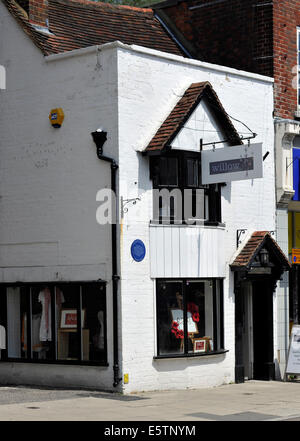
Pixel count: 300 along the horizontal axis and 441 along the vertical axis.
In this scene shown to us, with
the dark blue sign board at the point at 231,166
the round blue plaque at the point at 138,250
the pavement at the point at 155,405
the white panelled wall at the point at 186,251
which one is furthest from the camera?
the white panelled wall at the point at 186,251

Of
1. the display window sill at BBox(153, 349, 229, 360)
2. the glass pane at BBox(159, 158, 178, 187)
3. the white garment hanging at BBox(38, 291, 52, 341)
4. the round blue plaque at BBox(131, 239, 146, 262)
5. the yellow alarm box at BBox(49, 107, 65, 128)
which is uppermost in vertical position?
the yellow alarm box at BBox(49, 107, 65, 128)

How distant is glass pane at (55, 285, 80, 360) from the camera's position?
18.1m

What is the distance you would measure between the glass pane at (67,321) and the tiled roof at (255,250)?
363cm

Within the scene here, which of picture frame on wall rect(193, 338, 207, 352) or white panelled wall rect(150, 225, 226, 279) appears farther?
picture frame on wall rect(193, 338, 207, 352)

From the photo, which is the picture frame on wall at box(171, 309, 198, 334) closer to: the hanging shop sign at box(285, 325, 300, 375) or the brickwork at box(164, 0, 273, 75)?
the hanging shop sign at box(285, 325, 300, 375)

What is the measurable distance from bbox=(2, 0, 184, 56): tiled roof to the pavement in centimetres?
720

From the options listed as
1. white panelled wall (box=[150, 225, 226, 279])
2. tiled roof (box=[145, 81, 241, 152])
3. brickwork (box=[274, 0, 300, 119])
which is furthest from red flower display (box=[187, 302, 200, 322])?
brickwork (box=[274, 0, 300, 119])

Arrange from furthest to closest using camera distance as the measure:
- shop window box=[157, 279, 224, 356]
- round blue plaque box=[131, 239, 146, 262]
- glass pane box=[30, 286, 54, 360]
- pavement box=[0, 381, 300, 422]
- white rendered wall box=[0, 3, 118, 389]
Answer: glass pane box=[30, 286, 54, 360]
shop window box=[157, 279, 224, 356]
white rendered wall box=[0, 3, 118, 389]
round blue plaque box=[131, 239, 146, 262]
pavement box=[0, 381, 300, 422]

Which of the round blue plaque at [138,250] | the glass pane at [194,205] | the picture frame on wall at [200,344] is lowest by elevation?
the picture frame on wall at [200,344]

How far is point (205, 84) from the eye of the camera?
1862 centimetres

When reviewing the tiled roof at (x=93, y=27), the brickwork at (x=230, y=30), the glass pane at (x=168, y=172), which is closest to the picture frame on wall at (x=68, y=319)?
the glass pane at (x=168, y=172)

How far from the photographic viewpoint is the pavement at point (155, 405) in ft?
46.1

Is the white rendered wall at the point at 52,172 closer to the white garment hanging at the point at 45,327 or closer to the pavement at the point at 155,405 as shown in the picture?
the white garment hanging at the point at 45,327

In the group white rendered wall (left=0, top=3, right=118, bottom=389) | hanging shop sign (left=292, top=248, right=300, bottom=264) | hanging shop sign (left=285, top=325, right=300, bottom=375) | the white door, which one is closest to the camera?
white rendered wall (left=0, top=3, right=118, bottom=389)
